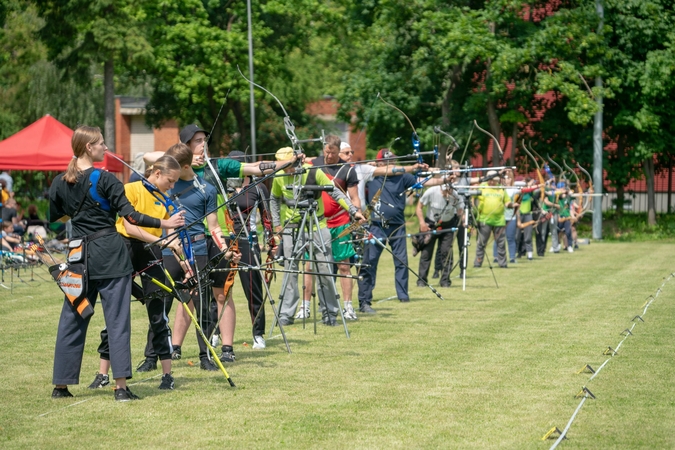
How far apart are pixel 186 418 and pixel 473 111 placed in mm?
26964

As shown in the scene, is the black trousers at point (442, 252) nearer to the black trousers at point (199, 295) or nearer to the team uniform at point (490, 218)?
the team uniform at point (490, 218)

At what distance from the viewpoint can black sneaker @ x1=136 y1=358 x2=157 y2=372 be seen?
333 inches

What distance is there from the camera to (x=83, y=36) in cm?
3072

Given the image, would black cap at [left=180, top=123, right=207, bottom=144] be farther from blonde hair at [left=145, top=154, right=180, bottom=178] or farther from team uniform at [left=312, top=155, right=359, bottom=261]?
team uniform at [left=312, top=155, right=359, bottom=261]

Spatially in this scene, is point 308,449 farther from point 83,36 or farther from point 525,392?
point 83,36

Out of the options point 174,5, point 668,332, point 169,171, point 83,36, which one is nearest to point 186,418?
point 169,171

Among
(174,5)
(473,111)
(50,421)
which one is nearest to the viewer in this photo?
(50,421)

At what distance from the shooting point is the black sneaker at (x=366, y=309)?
40.8 feet

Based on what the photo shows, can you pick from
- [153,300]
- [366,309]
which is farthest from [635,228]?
[153,300]

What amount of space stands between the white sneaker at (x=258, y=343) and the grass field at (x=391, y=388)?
13 cm

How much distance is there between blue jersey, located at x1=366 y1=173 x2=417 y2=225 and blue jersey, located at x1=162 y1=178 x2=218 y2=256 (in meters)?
4.97

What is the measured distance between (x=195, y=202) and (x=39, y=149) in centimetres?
1315

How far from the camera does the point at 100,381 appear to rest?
25.4 feet

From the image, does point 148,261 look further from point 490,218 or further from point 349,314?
point 490,218
